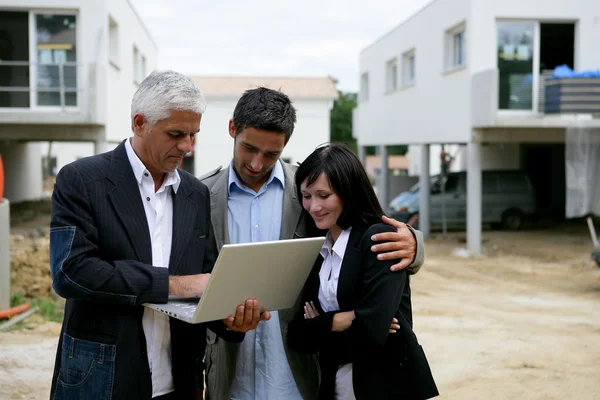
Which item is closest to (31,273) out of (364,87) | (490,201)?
(490,201)

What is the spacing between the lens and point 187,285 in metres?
2.33

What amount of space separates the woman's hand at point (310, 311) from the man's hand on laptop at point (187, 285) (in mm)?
495

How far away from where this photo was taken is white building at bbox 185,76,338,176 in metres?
33.9

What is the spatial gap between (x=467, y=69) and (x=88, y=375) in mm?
14657

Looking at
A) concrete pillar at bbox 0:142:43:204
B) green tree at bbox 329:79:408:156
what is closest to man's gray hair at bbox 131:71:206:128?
concrete pillar at bbox 0:142:43:204

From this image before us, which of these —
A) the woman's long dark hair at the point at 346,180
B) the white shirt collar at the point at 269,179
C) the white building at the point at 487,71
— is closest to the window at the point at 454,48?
the white building at the point at 487,71

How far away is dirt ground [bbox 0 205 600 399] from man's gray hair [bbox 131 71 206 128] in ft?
14.6

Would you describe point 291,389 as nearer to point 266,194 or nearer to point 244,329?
point 244,329

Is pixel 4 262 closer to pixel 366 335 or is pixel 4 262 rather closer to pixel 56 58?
pixel 366 335

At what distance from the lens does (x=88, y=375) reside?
224 centimetres

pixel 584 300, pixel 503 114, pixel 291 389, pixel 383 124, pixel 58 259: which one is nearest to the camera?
pixel 58 259

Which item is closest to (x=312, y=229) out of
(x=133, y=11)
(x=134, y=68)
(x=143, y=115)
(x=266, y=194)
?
(x=266, y=194)

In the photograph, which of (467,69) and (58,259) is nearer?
(58,259)

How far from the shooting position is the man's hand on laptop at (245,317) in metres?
2.33
